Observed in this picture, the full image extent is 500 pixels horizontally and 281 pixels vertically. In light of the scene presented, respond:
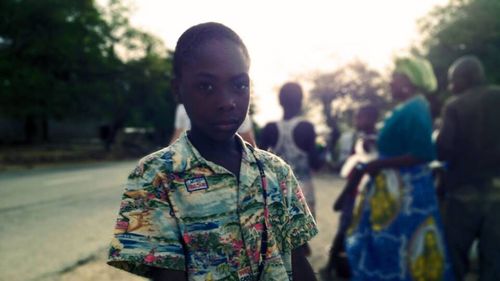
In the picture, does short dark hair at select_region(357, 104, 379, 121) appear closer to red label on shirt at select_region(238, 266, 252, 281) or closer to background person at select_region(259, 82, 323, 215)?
background person at select_region(259, 82, 323, 215)

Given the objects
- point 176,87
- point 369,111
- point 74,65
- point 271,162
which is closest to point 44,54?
point 74,65

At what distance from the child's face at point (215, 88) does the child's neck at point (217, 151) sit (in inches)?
1.1

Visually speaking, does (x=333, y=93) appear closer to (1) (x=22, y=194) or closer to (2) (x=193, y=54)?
(1) (x=22, y=194)

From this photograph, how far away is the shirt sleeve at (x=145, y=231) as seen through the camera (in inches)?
51.9

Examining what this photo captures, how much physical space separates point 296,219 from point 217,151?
341 mm

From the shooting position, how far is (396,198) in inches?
143

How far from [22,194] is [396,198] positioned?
8.40 meters

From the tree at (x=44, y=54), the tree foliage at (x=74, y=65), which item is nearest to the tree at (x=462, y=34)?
the tree foliage at (x=74, y=65)

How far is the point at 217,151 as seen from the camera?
4.98 ft

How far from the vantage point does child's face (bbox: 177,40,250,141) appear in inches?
56.9

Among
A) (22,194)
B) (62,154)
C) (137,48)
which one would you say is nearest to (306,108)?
(137,48)

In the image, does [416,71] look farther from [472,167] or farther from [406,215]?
[406,215]

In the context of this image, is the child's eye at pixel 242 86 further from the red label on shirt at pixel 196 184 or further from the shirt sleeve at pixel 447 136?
the shirt sleeve at pixel 447 136

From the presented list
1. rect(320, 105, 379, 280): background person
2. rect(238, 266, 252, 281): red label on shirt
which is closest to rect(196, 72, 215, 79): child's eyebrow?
rect(238, 266, 252, 281): red label on shirt
